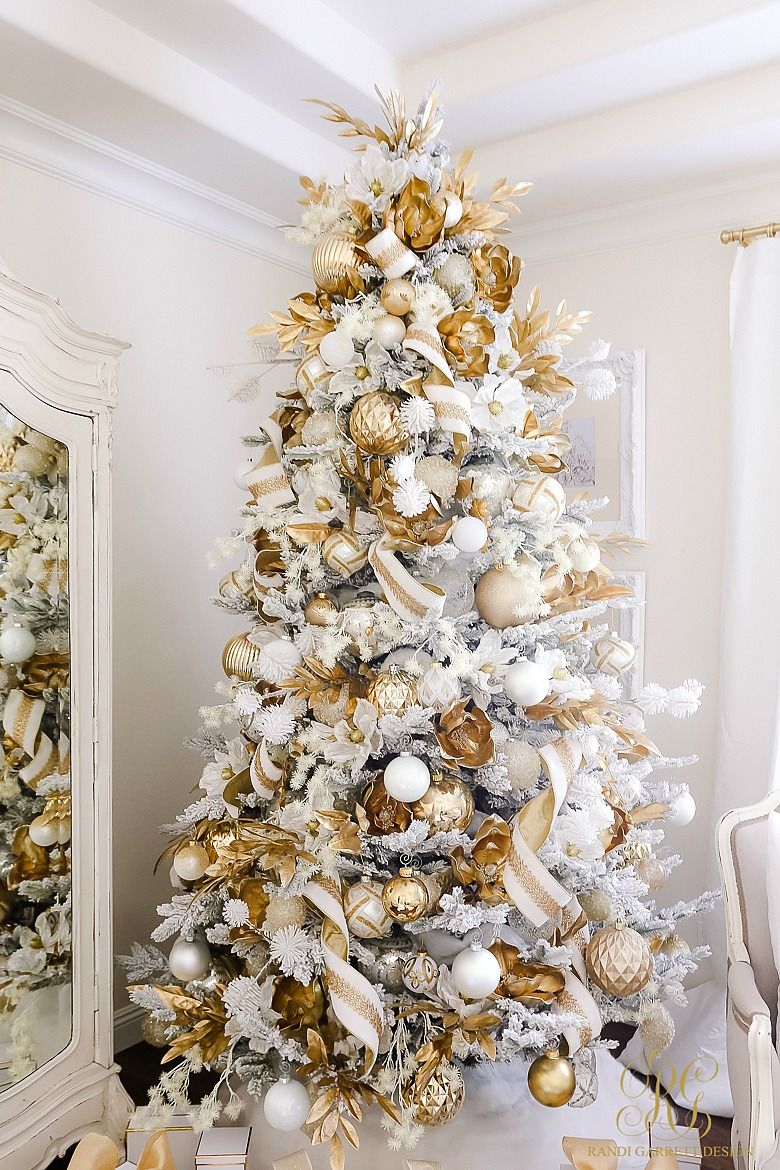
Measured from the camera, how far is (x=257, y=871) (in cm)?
198

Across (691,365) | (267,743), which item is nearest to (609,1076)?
(267,743)

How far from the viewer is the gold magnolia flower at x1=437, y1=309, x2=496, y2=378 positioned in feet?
5.98

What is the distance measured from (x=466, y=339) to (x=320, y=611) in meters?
0.64

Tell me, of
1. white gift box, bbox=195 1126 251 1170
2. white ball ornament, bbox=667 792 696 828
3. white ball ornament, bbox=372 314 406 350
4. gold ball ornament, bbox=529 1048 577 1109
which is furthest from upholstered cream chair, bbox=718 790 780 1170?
white ball ornament, bbox=372 314 406 350

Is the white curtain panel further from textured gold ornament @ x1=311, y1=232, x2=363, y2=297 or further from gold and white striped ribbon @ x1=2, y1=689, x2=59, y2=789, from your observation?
gold and white striped ribbon @ x1=2, y1=689, x2=59, y2=789

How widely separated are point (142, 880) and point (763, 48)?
9.43ft

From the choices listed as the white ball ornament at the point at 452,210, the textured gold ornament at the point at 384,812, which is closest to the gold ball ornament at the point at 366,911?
the textured gold ornament at the point at 384,812

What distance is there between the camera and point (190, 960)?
6.45 ft

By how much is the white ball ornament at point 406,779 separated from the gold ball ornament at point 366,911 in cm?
22

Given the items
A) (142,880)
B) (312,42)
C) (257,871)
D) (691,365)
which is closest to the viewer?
(257,871)

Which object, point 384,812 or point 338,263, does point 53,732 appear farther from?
point 338,263

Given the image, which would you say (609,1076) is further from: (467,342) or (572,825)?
(467,342)

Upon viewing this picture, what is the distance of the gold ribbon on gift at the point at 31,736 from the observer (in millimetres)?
1804

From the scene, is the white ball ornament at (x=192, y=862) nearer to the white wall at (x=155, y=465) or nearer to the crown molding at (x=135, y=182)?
the white wall at (x=155, y=465)
